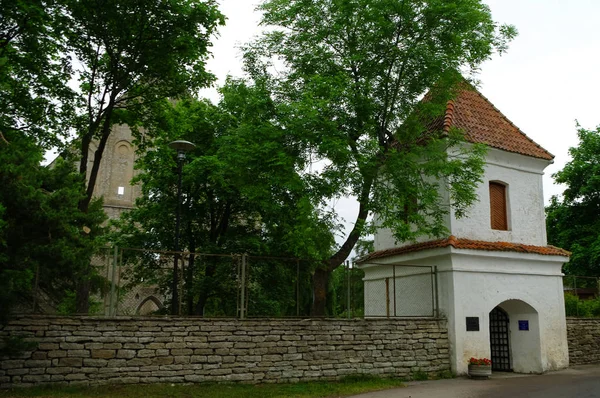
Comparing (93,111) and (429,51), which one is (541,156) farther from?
(93,111)

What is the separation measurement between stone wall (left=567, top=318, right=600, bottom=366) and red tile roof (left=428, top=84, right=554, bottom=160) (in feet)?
20.2

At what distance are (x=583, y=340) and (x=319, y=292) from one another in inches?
431

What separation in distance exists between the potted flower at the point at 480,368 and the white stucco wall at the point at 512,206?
379 centimetres

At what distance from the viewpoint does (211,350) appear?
12.4m

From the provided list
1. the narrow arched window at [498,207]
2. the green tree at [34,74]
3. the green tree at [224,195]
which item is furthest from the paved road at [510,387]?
Result: the green tree at [34,74]

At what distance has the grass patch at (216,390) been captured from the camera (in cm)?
1055

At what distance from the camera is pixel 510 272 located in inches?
665

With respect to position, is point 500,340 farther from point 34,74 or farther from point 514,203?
point 34,74

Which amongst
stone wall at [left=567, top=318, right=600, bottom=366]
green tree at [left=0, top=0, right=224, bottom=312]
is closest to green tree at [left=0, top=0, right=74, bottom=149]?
green tree at [left=0, top=0, right=224, bottom=312]

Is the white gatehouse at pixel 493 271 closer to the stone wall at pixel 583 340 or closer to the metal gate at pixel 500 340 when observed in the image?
the metal gate at pixel 500 340

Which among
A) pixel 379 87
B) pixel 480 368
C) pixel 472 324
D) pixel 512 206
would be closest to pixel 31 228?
pixel 379 87

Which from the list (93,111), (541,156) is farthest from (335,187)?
(541,156)

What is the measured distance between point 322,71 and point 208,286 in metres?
8.47

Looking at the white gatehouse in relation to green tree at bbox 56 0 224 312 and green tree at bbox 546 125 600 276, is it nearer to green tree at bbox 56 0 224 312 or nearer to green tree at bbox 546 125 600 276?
green tree at bbox 56 0 224 312
